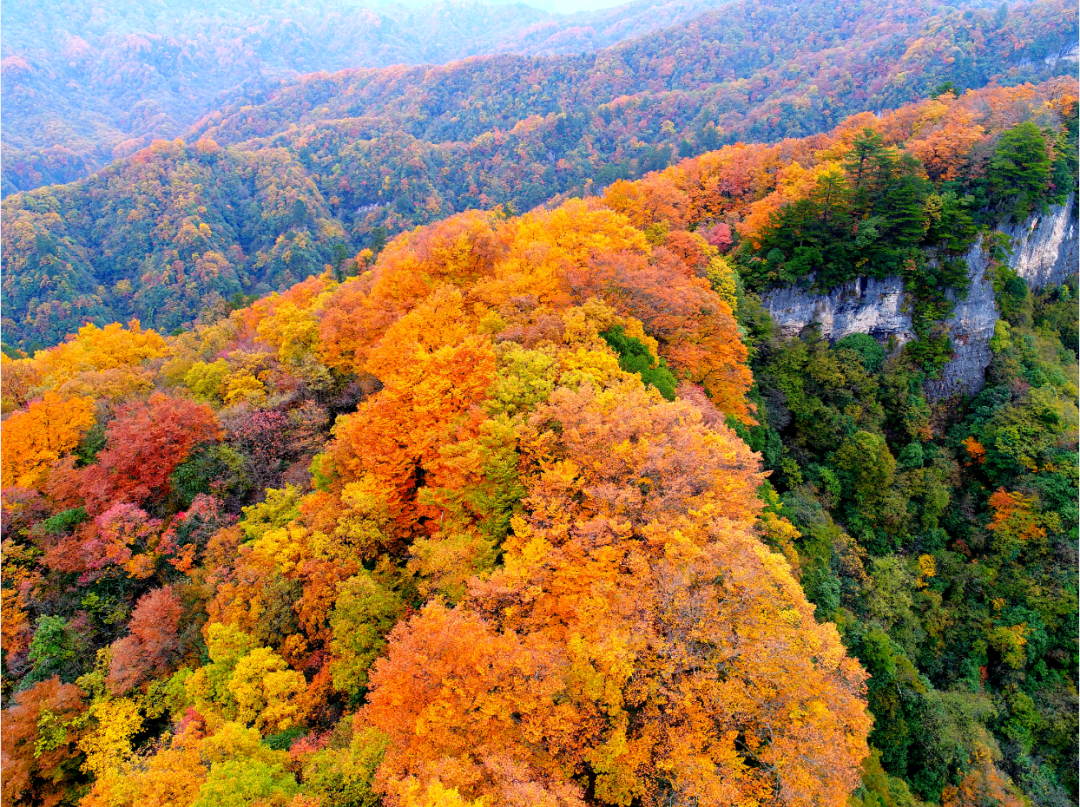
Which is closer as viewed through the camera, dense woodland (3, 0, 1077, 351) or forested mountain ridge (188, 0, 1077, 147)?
dense woodland (3, 0, 1077, 351)

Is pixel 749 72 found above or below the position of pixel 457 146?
above

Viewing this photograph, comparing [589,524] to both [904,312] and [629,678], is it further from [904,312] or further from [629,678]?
[904,312]

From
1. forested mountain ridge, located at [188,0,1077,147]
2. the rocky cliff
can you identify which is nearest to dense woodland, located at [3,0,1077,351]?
forested mountain ridge, located at [188,0,1077,147]

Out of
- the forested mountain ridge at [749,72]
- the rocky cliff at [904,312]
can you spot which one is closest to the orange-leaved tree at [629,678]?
the rocky cliff at [904,312]

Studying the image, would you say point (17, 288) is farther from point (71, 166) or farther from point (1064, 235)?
point (1064, 235)

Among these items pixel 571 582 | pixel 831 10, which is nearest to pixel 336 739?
pixel 571 582

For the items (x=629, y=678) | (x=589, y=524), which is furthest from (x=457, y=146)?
(x=629, y=678)

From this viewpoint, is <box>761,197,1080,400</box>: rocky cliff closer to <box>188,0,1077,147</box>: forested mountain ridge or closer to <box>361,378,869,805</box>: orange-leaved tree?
<box>361,378,869,805</box>: orange-leaved tree
